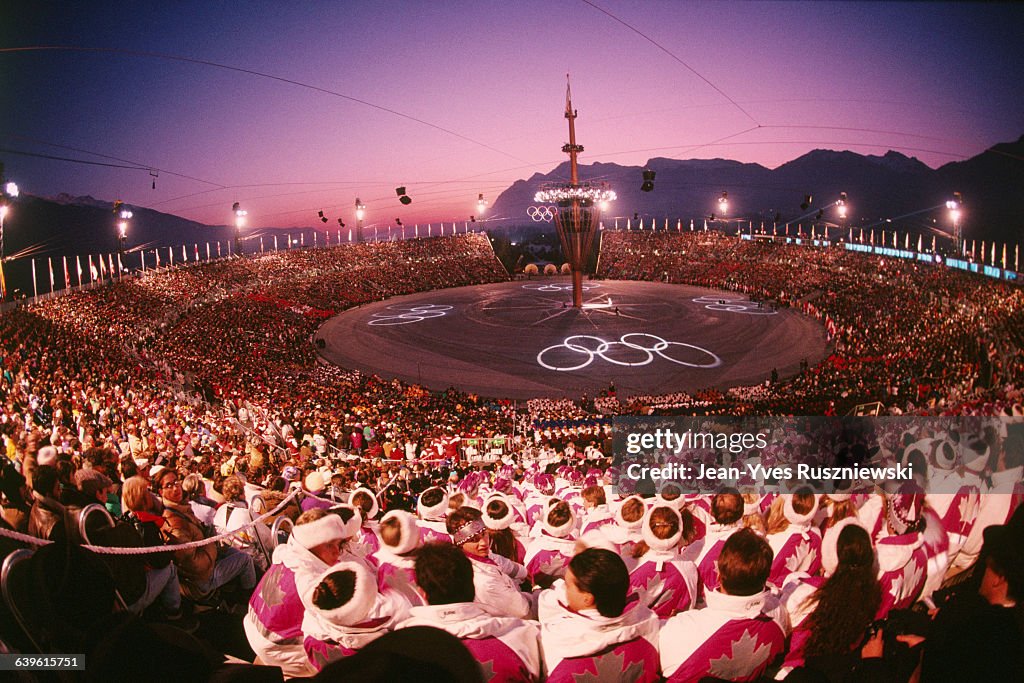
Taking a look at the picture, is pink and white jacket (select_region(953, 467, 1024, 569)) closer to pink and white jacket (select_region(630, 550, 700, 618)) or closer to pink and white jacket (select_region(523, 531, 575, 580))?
pink and white jacket (select_region(630, 550, 700, 618))

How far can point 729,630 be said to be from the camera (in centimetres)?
358

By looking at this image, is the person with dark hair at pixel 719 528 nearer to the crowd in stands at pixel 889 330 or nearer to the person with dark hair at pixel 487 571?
the person with dark hair at pixel 487 571

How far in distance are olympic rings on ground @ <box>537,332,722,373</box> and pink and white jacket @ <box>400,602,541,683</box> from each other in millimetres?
27728

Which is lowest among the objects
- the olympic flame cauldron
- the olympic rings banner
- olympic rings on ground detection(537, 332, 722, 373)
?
olympic rings on ground detection(537, 332, 722, 373)

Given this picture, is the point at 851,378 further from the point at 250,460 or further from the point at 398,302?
the point at 398,302

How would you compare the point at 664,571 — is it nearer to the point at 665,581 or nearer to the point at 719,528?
the point at 665,581

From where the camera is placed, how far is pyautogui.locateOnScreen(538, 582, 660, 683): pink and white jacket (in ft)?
10.9

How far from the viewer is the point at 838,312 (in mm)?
40969

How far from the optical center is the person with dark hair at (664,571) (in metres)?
4.54

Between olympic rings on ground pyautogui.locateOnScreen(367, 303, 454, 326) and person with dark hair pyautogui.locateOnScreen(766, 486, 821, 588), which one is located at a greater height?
person with dark hair pyautogui.locateOnScreen(766, 486, 821, 588)

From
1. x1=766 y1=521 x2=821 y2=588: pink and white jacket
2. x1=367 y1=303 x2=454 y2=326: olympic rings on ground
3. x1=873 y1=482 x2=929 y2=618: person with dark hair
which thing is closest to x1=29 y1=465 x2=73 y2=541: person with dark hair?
x1=766 y1=521 x2=821 y2=588: pink and white jacket

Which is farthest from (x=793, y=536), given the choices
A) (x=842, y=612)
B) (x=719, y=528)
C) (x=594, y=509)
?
(x=594, y=509)

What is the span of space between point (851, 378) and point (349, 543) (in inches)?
980

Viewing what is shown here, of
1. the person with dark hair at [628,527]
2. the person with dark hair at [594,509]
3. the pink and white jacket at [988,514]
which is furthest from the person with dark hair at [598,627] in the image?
the pink and white jacket at [988,514]
